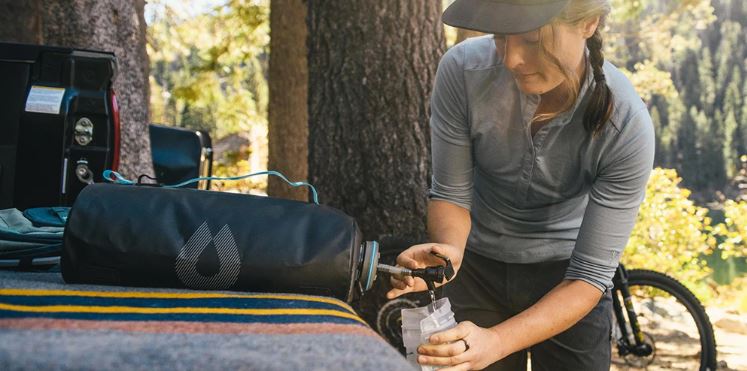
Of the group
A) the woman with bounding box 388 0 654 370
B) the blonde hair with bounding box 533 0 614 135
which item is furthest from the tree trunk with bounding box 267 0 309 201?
the blonde hair with bounding box 533 0 614 135

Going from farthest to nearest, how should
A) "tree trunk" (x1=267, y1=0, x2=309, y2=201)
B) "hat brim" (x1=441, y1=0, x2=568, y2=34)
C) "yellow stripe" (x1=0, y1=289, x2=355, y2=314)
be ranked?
"tree trunk" (x1=267, y1=0, x2=309, y2=201) → "hat brim" (x1=441, y1=0, x2=568, y2=34) → "yellow stripe" (x1=0, y1=289, x2=355, y2=314)

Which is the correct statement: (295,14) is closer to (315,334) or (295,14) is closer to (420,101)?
(420,101)

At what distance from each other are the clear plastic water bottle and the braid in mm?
688

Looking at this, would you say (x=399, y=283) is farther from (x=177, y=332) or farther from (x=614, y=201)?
(x=177, y=332)

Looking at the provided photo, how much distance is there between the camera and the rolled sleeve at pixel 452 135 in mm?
2367

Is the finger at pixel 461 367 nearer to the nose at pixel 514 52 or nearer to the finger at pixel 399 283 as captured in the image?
the finger at pixel 399 283

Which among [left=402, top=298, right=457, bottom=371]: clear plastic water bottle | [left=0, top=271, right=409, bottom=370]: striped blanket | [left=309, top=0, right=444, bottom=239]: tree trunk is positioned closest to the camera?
[left=0, top=271, right=409, bottom=370]: striped blanket

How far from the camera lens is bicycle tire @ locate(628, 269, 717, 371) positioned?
16.0ft

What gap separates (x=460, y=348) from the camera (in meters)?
1.73

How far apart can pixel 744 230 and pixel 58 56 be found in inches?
315

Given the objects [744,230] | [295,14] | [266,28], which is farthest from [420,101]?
[266,28]

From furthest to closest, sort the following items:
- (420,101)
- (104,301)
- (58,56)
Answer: (420,101)
(58,56)
(104,301)

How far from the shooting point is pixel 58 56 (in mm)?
2707

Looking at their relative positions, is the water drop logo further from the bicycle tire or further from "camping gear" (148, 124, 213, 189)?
the bicycle tire
